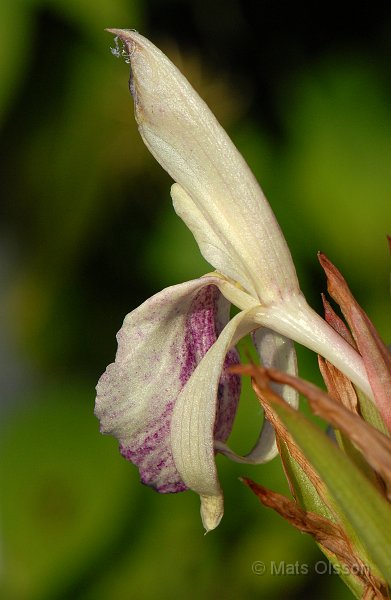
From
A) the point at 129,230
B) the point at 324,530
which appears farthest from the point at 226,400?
the point at 129,230

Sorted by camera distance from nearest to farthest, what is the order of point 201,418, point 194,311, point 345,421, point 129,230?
point 345,421 → point 201,418 → point 194,311 → point 129,230

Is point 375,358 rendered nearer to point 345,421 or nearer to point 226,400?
point 345,421

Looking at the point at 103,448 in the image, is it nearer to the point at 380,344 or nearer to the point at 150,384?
the point at 150,384

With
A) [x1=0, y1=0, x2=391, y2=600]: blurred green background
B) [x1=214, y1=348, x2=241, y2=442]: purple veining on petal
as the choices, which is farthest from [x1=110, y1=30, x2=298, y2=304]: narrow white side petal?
[x1=0, y1=0, x2=391, y2=600]: blurred green background

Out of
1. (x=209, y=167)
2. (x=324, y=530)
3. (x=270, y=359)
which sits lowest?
(x=324, y=530)

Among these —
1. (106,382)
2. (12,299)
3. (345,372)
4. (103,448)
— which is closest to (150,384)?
(106,382)

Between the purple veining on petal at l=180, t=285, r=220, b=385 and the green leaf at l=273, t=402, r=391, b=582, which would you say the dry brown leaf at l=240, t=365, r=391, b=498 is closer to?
the green leaf at l=273, t=402, r=391, b=582

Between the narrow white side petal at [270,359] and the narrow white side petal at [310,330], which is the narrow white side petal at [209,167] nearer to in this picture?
the narrow white side petal at [310,330]
